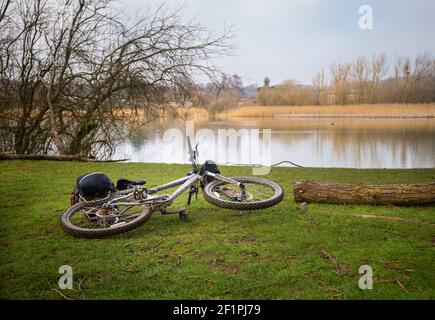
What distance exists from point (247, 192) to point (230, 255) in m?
1.31

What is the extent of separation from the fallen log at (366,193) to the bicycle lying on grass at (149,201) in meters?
1.10

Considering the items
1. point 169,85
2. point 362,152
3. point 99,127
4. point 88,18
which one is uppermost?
point 88,18

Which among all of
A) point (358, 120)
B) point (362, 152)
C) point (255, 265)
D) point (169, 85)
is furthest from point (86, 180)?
point (358, 120)

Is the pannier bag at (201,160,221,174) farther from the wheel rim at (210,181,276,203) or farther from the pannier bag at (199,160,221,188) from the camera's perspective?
the wheel rim at (210,181,276,203)

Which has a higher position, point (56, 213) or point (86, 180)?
point (86, 180)

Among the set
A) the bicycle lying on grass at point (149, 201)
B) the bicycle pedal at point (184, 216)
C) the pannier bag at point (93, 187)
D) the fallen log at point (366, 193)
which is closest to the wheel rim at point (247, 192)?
the bicycle lying on grass at point (149, 201)

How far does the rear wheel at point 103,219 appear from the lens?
13.3 feet

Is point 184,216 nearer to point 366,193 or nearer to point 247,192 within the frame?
point 247,192

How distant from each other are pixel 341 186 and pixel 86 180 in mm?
3741

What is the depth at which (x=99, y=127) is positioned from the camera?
13.8 m

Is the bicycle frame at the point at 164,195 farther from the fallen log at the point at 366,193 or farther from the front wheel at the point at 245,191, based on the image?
the fallen log at the point at 366,193

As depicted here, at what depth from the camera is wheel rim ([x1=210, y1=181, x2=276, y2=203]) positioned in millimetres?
4671

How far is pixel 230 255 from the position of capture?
11.7 feet
